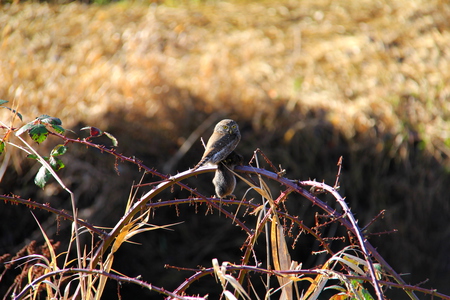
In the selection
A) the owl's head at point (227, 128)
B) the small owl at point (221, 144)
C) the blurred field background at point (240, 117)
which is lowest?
the blurred field background at point (240, 117)

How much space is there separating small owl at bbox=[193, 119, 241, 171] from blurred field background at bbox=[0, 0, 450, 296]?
2578 mm

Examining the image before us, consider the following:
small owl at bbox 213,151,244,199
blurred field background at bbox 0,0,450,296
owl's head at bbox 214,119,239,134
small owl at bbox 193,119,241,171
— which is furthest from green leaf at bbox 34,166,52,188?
blurred field background at bbox 0,0,450,296

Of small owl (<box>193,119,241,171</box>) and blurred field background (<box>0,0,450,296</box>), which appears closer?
small owl (<box>193,119,241,171</box>)

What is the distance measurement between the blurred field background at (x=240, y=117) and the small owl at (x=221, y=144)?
258cm

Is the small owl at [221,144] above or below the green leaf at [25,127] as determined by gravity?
below

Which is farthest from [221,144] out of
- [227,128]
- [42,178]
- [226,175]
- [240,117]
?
[240,117]

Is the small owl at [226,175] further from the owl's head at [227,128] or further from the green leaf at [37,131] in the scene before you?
the green leaf at [37,131]

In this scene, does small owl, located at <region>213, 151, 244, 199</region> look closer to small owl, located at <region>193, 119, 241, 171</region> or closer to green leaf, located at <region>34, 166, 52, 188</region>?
small owl, located at <region>193, 119, 241, 171</region>

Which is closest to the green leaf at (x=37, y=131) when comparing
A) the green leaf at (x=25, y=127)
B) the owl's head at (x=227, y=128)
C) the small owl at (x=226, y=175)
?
the green leaf at (x=25, y=127)

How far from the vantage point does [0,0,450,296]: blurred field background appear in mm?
5008

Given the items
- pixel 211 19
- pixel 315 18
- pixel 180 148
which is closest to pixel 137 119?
pixel 180 148

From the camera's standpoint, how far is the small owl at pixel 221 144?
2.04m

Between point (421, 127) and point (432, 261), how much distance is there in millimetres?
1386

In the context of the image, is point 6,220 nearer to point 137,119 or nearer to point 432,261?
point 137,119
